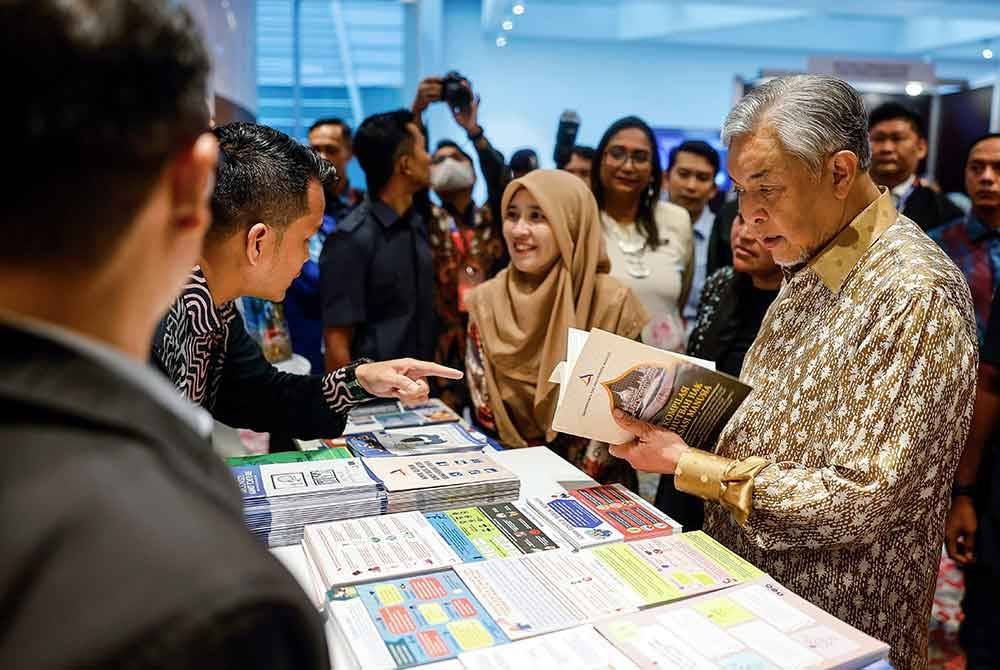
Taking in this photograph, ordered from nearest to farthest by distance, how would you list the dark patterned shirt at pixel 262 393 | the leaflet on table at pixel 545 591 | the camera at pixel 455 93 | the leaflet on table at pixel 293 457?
the leaflet on table at pixel 545 591, the leaflet on table at pixel 293 457, the dark patterned shirt at pixel 262 393, the camera at pixel 455 93

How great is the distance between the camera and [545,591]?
3.76ft

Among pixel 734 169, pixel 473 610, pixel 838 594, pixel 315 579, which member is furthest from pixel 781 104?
pixel 315 579

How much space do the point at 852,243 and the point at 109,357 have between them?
1.29 meters

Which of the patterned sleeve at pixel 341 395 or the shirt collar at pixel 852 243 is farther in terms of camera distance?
the patterned sleeve at pixel 341 395

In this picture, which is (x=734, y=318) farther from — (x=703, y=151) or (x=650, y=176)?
(x=703, y=151)

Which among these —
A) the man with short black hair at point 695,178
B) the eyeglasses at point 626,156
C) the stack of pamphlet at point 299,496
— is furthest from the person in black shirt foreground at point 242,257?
the man with short black hair at point 695,178

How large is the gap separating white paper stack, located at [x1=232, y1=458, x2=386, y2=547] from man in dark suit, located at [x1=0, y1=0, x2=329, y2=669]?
36.5 inches

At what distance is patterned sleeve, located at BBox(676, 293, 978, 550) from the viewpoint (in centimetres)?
123

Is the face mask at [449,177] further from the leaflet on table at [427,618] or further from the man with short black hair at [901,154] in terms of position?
the leaflet on table at [427,618]

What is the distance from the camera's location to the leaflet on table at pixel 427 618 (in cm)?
99

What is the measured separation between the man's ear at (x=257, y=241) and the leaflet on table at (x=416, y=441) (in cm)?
51

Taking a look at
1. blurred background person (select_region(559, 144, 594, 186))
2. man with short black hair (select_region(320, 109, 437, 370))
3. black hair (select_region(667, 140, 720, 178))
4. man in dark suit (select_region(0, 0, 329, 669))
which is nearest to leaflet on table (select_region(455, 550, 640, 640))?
man in dark suit (select_region(0, 0, 329, 669))

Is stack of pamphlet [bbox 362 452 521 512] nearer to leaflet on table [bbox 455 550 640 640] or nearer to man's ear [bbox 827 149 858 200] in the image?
leaflet on table [bbox 455 550 640 640]

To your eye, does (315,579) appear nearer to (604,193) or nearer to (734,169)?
(734,169)
